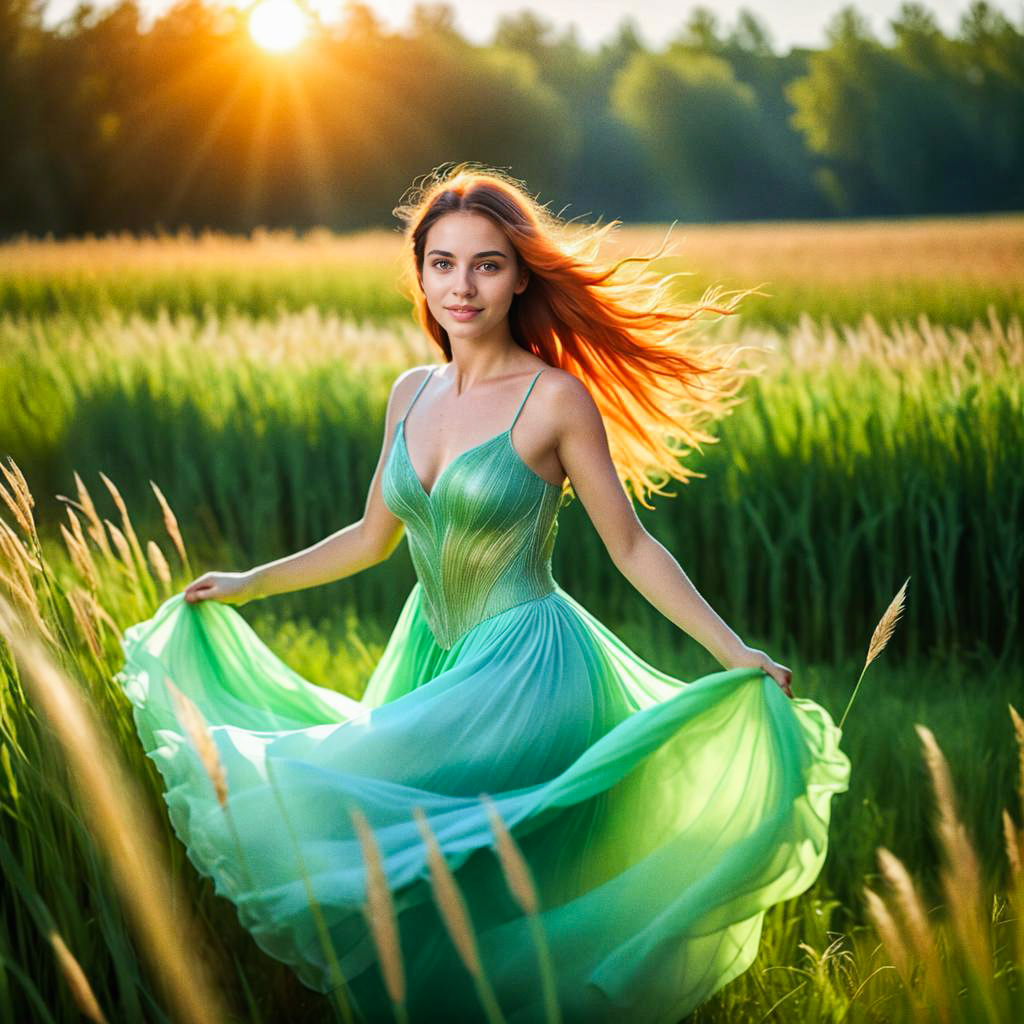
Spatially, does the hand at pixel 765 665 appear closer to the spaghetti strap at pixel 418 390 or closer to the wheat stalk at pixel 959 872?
the wheat stalk at pixel 959 872

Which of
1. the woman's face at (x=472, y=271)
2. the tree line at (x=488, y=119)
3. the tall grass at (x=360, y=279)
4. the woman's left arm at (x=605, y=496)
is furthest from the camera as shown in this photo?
the tree line at (x=488, y=119)

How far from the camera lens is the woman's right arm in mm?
2359

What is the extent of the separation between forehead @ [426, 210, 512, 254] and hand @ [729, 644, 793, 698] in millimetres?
864

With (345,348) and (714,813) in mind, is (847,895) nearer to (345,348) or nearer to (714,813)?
(714,813)

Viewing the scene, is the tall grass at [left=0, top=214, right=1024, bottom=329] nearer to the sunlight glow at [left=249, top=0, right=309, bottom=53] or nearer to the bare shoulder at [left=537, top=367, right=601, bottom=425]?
the bare shoulder at [left=537, top=367, right=601, bottom=425]

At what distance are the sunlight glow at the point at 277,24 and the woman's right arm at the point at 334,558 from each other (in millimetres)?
28743

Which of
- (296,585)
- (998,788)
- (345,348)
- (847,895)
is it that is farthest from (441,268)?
(345,348)

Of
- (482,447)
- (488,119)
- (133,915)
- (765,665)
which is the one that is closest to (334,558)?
(482,447)

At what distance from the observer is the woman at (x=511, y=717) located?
1.62m

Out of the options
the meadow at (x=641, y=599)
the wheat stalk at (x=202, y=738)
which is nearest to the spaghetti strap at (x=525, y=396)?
the meadow at (x=641, y=599)

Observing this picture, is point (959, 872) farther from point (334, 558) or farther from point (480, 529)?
point (334, 558)

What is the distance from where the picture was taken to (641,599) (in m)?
4.32

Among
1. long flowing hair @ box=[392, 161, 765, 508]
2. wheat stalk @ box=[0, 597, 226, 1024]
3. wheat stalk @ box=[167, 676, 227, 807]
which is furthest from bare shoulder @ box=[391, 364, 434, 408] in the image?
wheat stalk @ box=[167, 676, 227, 807]

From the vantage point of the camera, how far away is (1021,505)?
4.06 m
